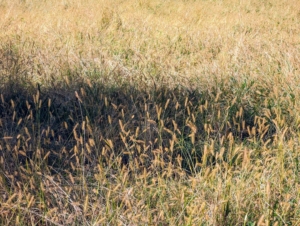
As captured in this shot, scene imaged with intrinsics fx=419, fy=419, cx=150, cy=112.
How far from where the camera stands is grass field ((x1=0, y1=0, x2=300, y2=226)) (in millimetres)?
1932

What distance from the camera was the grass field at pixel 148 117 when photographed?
1.93 meters

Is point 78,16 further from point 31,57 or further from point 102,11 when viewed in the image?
point 31,57

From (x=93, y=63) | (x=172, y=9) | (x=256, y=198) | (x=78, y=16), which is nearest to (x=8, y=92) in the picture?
(x=93, y=63)

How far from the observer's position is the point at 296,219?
1.88 m

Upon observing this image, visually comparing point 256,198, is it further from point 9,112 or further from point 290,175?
point 9,112

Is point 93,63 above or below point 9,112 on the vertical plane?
above

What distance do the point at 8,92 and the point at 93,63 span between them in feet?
3.08

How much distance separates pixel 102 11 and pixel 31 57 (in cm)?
262

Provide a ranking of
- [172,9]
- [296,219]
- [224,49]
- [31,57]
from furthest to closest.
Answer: [172,9], [224,49], [31,57], [296,219]

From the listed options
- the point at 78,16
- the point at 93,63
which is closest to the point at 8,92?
the point at 93,63

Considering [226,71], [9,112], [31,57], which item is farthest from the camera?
[31,57]

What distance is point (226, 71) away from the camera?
4.15 m

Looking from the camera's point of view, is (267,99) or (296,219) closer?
(296,219)

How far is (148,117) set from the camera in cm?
239
